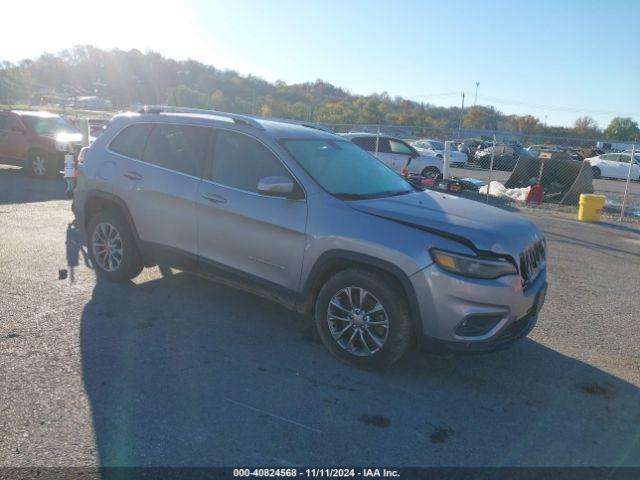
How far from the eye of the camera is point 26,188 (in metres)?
12.3

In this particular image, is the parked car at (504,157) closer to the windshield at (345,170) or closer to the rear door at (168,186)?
the windshield at (345,170)

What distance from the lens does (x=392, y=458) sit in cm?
314

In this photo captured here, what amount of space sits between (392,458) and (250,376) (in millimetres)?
1287

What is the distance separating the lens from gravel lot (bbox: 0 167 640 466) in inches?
125

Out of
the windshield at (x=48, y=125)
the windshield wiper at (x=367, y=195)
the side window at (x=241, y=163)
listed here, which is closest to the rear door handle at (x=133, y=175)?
the side window at (x=241, y=163)

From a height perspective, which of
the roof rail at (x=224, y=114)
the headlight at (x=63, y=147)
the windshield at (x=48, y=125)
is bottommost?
the headlight at (x=63, y=147)

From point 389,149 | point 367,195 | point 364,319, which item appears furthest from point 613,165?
point 364,319

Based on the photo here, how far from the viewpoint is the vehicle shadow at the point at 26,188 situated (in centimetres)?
1098

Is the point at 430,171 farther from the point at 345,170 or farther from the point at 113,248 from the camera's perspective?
the point at 113,248

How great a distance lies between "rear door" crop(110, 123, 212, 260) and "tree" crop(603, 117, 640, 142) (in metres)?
103

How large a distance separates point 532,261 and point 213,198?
8.96ft

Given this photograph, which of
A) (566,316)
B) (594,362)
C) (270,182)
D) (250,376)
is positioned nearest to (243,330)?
(250,376)

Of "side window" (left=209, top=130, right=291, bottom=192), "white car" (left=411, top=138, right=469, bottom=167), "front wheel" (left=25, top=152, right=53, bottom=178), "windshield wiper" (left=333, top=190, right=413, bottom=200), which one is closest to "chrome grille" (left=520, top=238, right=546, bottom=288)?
"windshield wiper" (left=333, top=190, right=413, bottom=200)

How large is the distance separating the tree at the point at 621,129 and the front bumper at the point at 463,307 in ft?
337
